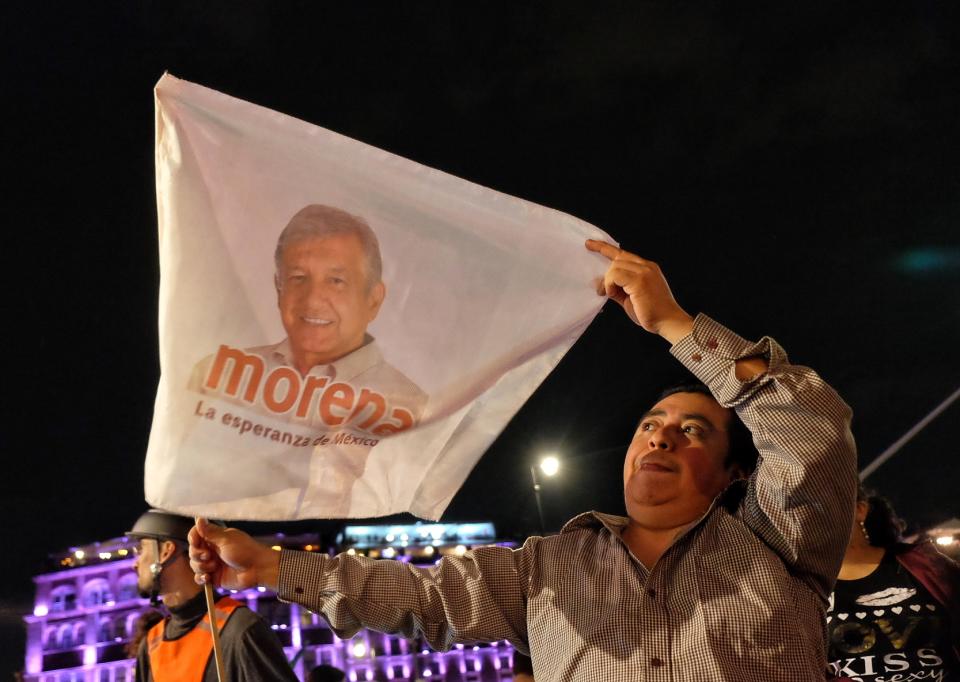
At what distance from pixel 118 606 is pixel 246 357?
6009 centimetres

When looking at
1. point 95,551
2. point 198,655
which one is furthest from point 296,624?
point 198,655

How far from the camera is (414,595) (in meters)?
2.24

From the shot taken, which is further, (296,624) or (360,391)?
(296,624)

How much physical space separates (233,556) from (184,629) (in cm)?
225

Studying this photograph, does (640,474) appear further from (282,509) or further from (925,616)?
(925,616)

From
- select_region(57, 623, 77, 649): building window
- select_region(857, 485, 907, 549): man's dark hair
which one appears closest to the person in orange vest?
select_region(857, 485, 907, 549): man's dark hair

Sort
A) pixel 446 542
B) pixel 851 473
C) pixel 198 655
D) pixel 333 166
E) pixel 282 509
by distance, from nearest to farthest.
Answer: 1. pixel 851 473
2. pixel 282 509
3. pixel 333 166
4. pixel 198 655
5. pixel 446 542

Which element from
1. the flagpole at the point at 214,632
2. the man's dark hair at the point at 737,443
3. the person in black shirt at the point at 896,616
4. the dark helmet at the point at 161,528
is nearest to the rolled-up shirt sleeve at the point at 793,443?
the man's dark hair at the point at 737,443

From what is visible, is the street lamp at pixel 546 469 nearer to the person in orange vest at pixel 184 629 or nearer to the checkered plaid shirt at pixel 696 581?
the person in orange vest at pixel 184 629

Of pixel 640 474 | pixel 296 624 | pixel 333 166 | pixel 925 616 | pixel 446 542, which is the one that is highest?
pixel 446 542

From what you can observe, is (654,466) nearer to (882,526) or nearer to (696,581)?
(696,581)

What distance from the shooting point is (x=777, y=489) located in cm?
201

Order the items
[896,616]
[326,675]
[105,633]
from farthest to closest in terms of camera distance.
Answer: [105,633]
[326,675]
[896,616]

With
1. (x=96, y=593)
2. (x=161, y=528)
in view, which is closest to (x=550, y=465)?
(x=161, y=528)
